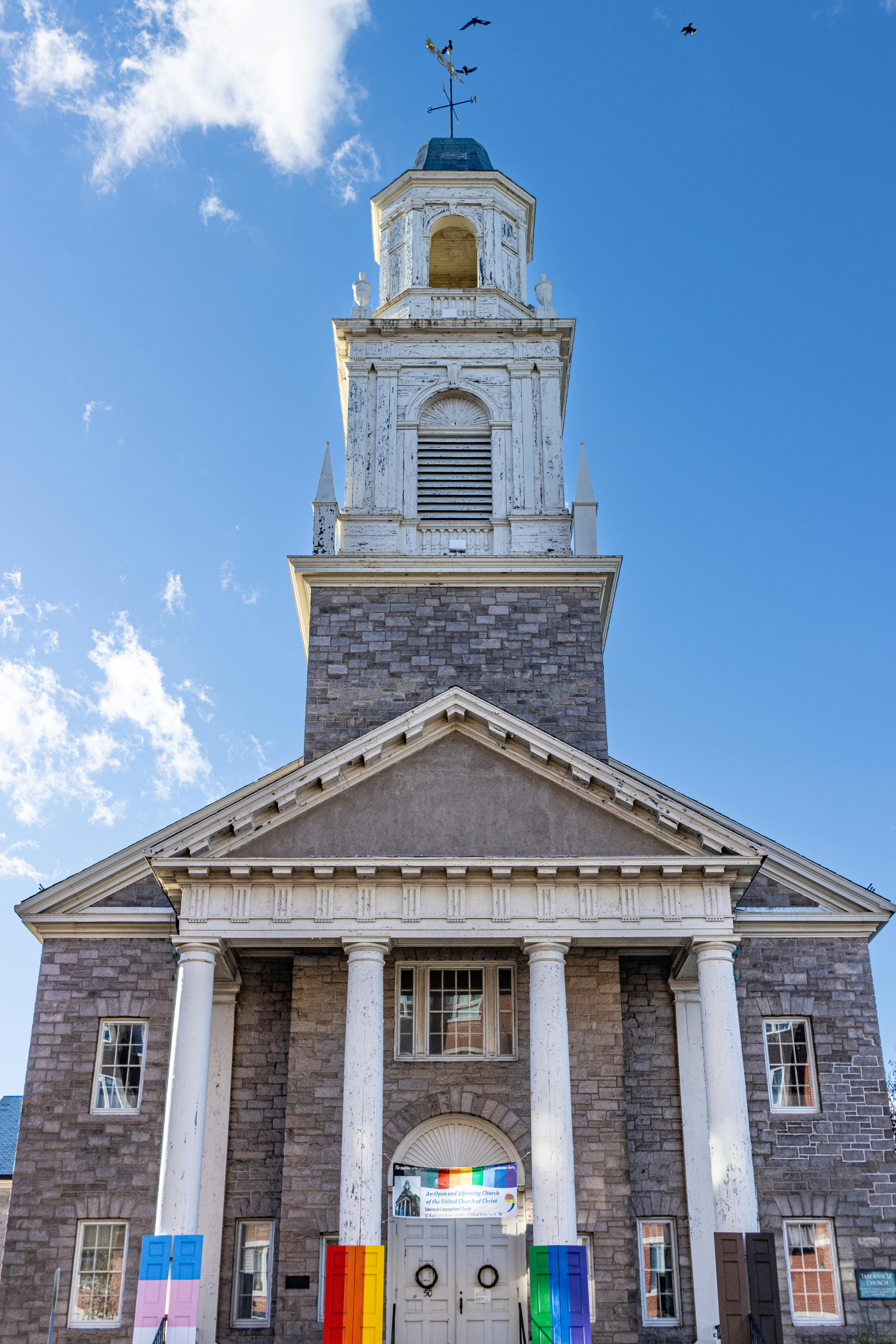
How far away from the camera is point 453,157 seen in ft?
99.2

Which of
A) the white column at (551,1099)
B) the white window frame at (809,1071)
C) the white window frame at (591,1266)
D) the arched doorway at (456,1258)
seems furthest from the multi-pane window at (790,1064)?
the arched doorway at (456,1258)

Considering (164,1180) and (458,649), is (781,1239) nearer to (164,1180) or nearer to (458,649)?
(164,1180)

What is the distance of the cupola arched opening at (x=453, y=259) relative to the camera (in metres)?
29.8

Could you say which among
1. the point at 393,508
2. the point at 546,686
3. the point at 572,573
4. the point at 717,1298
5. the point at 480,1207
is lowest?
the point at 717,1298

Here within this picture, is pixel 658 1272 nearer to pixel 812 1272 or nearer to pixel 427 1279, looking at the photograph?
pixel 812 1272

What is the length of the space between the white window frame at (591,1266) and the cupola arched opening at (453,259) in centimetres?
2041

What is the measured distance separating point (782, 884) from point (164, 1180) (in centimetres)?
1081

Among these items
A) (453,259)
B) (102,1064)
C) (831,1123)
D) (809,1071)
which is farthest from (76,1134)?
(453,259)

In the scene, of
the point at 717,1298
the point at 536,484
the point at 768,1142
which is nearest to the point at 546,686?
the point at 536,484

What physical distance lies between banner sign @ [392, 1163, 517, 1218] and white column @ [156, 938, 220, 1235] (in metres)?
3.19

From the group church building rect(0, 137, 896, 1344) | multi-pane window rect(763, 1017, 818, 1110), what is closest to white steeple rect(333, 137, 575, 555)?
church building rect(0, 137, 896, 1344)

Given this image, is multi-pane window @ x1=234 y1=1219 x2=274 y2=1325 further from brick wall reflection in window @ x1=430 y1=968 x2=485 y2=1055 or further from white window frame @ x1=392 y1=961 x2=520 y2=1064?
brick wall reflection in window @ x1=430 y1=968 x2=485 y2=1055

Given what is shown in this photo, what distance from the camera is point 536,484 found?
2553 centimetres

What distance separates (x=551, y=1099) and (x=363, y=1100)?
2.52m
